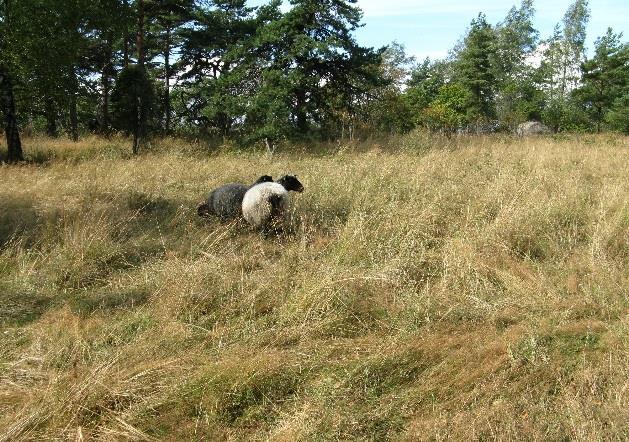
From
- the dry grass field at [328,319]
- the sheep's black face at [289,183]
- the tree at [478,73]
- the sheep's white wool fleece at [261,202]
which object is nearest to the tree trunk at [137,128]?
the dry grass field at [328,319]

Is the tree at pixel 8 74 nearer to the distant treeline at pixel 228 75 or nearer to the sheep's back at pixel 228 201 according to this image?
the distant treeline at pixel 228 75

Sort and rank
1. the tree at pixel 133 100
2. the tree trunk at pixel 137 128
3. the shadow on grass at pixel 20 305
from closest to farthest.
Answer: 1. the shadow on grass at pixel 20 305
2. the tree trunk at pixel 137 128
3. the tree at pixel 133 100

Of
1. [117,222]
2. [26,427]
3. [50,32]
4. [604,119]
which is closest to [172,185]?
[117,222]

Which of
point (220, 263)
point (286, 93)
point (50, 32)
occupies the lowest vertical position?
point (220, 263)

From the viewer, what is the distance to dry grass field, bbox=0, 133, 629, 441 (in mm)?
2799

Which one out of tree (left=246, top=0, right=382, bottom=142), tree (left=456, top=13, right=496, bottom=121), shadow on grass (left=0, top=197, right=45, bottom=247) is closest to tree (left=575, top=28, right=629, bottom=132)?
tree (left=456, top=13, right=496, bottom=121)

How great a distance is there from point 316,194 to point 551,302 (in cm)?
391

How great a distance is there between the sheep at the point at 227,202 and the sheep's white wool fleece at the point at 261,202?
33 centimetres

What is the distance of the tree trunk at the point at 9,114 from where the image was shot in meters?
11.4

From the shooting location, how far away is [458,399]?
9.78 ft

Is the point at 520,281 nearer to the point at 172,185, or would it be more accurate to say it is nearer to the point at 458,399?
the point at 458,399

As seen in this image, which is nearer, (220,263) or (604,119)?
(220,263)

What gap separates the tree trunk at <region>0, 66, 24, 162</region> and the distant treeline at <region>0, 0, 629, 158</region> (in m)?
0.03

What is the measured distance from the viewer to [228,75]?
52.7ft
